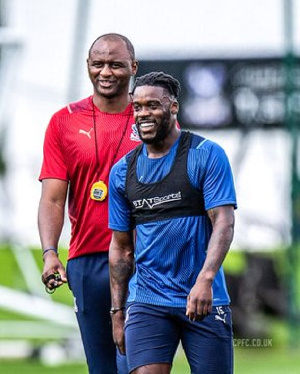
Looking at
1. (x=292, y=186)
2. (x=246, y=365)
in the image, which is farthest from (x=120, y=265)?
(x=292, y=186)

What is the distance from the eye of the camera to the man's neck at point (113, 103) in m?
9.21

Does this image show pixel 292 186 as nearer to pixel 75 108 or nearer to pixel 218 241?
pixel 75 108

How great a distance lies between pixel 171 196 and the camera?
26.8 ft

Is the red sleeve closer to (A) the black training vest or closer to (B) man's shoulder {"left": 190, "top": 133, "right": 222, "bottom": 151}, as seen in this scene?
(A) the black training vest

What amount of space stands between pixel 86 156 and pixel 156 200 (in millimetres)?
1033

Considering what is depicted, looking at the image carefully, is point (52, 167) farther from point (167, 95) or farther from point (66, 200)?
point (167, 95)

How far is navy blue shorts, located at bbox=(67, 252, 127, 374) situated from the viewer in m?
9.27

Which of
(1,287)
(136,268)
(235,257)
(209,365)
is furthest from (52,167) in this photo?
(235,257)

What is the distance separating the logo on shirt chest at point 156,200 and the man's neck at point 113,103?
42.7 inches

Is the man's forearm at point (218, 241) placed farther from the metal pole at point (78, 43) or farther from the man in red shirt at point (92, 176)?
the metal pole at point (78, 43)

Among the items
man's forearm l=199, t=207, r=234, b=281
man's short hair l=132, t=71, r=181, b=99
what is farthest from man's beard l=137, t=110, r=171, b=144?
man's forearm l=199, t=207, r=234, b=281

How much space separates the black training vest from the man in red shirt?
33.4 inches

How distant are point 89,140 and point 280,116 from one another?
14423 millimetres

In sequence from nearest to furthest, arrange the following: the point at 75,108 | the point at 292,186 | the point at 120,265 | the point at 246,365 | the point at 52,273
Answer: the point at 120,265 < the point at 52,273 < the point at 75,108 < the point at 246,365 < the point at 292,186
